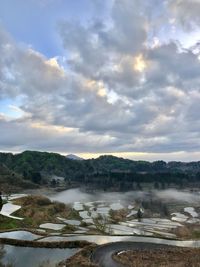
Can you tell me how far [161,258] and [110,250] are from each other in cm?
855

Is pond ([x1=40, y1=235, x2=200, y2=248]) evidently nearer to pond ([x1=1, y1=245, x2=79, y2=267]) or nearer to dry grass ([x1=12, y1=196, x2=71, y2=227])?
pond ([x1=1, y1=245, x2=79, y2=267])

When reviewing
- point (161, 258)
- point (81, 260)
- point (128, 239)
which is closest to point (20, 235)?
point (128, 239)

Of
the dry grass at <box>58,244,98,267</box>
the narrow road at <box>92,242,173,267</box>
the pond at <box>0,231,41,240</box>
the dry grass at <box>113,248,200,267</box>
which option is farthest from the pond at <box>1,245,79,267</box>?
the dry grass at <box>113,248,200,267</box>

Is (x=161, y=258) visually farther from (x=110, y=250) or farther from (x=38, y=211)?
(x=38, y=211)

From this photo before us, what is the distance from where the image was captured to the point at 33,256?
199 ft

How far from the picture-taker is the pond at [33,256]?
5575 centimetres

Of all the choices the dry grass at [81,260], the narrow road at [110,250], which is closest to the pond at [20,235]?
the dry grass at [81,260]

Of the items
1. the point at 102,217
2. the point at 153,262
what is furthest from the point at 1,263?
the point at 102,217

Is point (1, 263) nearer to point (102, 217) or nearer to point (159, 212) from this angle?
point (102, 217)

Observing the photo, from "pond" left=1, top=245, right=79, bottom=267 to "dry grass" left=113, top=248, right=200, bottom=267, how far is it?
9576 millimetres

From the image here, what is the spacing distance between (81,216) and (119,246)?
92430 millimetres

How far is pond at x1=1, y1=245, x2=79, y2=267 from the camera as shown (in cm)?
5575

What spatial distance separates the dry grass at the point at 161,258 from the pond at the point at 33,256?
31.4 feet

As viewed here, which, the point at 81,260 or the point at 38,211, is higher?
the point at 38,211
